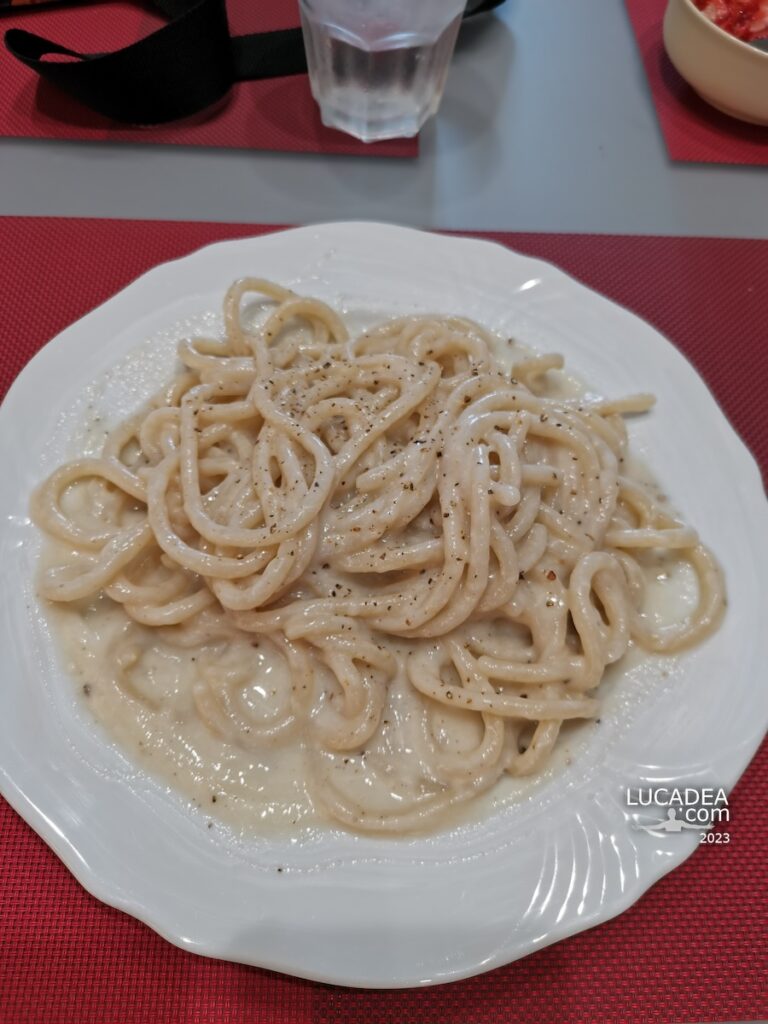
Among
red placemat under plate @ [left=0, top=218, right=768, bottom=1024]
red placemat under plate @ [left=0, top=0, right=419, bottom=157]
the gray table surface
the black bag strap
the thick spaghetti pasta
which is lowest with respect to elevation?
red placemat under plate @ [left=0, top=218, right=768, bottom=1024]

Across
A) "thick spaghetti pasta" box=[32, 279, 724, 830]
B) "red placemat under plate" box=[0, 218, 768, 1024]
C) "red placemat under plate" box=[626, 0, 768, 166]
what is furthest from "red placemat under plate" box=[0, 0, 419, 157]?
"red placemat under plate" box=[0, 218, 768, 1024]

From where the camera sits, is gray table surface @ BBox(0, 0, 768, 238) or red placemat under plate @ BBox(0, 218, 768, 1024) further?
gray table surface @ BBox(0, 0, 768, 238)

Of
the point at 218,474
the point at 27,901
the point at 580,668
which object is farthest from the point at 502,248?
the point at 27,901

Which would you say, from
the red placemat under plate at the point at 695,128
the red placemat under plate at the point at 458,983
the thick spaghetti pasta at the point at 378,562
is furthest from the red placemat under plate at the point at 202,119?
the red placemat under plate at the point at 458,983

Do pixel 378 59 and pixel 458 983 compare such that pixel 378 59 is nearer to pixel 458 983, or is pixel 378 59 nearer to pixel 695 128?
pixel 695 128

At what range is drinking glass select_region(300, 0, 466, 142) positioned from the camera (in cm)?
260

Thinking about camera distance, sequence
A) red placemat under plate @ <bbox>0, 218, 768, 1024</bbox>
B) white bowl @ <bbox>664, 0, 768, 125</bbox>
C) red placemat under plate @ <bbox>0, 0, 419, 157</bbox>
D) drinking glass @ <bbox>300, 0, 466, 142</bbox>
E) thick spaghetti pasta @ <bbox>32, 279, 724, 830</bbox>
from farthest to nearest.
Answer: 1. red placemat under plate @ <bbox>0, 0, 419, 157</bbox>
2. white bowl @ <bbox>664, 0, 768, 125</bbox>
3. drinking glass @ <bbox>300, 0, 466, 142</bbox>
4. thick spaghetti pasta @ <bbox>32, 279, 724, 830</bbox>
5. red placemat under plate @ <bbox>0, 218, 768, 1024</bbox>

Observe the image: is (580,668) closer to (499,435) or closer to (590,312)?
(499,435)

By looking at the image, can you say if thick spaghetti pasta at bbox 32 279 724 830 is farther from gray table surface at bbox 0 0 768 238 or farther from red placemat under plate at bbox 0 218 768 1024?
gray table surface at bbox 0 0 768 238

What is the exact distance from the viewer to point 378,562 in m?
1.76

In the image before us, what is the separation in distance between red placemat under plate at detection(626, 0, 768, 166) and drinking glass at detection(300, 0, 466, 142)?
1.00 meters

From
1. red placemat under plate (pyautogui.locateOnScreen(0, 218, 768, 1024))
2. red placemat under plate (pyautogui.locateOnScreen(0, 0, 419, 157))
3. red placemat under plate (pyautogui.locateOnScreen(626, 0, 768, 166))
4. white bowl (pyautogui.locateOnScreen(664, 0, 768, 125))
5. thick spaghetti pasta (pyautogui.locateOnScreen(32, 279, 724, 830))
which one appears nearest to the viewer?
red placemat under plate (pyautogui.locateOnScreen(0, 218, 768, 1024))

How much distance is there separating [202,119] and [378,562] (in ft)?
7.31

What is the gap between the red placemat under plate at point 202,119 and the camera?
9.73 feet
